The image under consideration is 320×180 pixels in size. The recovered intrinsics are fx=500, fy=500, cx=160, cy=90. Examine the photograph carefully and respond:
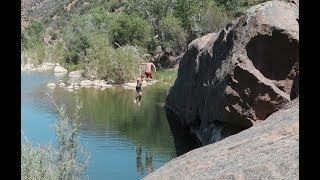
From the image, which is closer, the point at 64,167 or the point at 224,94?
the point at 64,167

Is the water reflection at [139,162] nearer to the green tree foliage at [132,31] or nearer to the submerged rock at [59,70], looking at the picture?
the green tree foliage at [132,31]

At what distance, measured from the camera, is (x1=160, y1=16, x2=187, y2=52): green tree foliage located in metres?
53.3

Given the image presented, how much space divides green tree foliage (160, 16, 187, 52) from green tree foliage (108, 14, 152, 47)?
2.54 meters

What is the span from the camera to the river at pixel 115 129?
56.8 feet

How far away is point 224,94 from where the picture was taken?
48.1 ft

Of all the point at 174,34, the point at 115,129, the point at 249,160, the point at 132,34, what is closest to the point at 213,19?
the point at 174,34

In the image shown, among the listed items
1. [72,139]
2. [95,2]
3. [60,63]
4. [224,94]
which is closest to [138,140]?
[224,94]

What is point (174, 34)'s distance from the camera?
54.3m

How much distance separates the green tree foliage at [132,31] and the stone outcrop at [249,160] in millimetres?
49676

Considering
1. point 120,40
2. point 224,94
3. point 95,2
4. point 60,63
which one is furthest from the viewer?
point 95,2

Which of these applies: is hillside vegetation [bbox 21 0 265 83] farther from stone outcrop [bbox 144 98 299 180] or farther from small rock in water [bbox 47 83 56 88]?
stone outcrop [bbox 144 98 299 180]

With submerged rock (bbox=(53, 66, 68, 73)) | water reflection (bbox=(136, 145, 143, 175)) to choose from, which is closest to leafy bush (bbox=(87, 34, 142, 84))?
submerged rock (bbox=(53, 66, 68, 73))
